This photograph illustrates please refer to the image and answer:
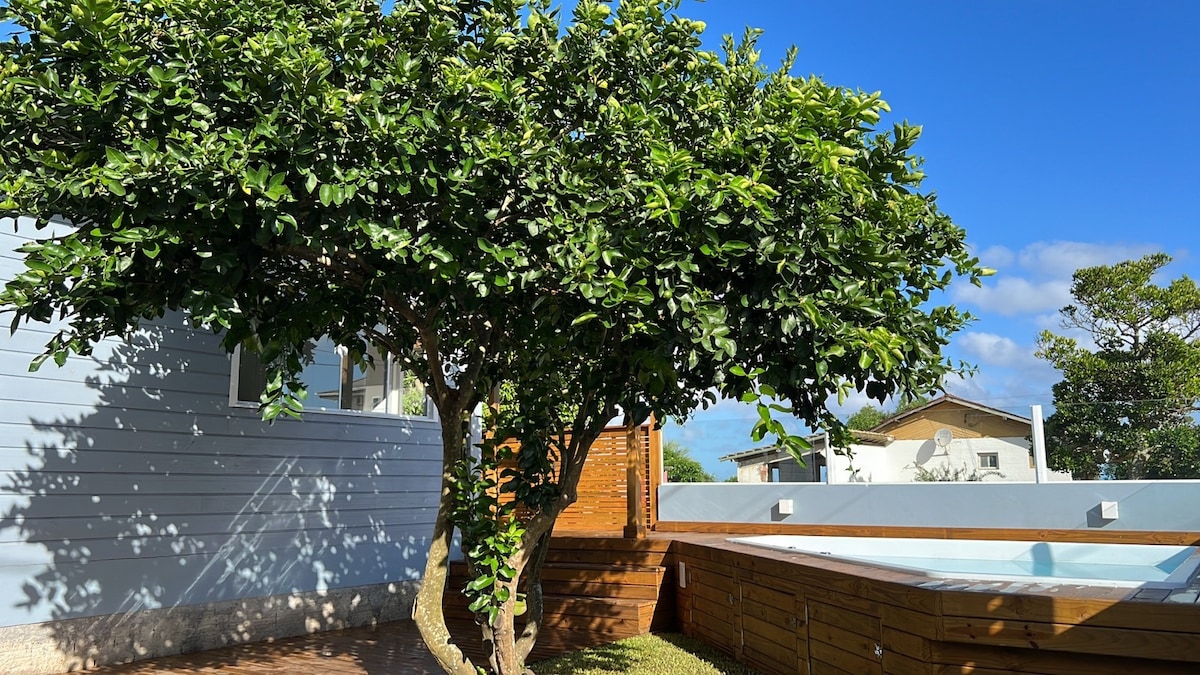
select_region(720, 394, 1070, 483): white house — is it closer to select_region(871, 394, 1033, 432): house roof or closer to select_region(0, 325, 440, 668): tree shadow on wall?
select_region(871, 394, 1033, 432): house roof

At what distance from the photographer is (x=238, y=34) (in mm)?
3211

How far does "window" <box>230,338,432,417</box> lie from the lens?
7125mm

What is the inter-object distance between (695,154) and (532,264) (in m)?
0.84

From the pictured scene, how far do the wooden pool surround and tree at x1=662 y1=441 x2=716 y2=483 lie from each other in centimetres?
464

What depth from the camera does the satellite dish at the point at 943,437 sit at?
10.1 meters

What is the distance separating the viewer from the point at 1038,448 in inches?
361

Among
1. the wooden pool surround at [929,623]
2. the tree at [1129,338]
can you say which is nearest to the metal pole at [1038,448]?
the wooden pool surround at [929,623]

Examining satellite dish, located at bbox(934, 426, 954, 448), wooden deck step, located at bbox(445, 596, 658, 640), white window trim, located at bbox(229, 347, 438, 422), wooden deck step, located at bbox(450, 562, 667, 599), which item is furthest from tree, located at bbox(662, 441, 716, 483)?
wooden deck step, located at bbox(445, 596, 658, 640)

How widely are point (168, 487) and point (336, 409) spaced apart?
1.65 m

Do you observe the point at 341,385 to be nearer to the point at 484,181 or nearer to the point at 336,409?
the point at 336,409

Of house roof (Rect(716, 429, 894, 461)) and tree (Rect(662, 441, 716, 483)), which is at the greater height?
house roof (Rect(716, 429, 894, 461))

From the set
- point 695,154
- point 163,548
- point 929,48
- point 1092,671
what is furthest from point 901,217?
point 929,48

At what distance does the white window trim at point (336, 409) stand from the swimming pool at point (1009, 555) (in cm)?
331

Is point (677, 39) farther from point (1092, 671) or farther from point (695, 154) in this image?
point (1092, 671)
